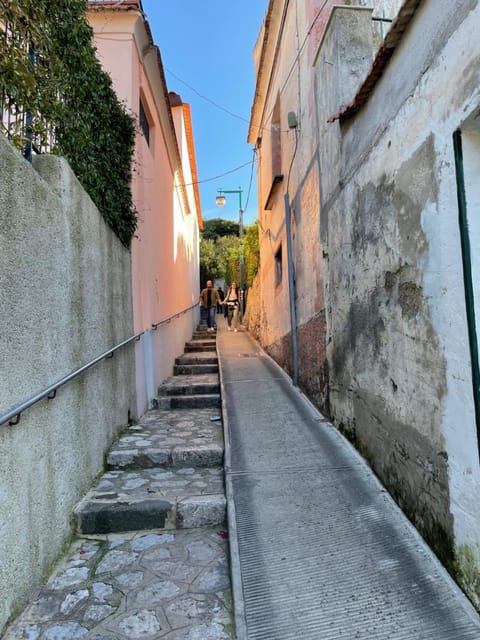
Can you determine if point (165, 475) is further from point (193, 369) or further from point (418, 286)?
point (193, 369)

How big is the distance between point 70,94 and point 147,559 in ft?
11.2

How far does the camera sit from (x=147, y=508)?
119 inches

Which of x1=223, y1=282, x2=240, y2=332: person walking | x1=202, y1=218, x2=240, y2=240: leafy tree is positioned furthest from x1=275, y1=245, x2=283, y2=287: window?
x1=202, y1=218, x2=240, y2=240: leafy tree

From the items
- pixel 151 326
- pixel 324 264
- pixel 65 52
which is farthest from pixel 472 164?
pixel 151 326

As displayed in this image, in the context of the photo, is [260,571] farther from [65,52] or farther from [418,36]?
[65,52]

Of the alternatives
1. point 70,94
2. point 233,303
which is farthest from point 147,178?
point 233,303

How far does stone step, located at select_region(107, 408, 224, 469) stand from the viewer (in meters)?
3.89

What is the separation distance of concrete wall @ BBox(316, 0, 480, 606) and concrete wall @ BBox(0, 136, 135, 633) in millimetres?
2231

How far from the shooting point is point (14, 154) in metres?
2.20

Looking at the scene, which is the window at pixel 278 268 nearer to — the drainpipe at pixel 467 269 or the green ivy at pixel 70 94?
the green ivy at pixel 70 94

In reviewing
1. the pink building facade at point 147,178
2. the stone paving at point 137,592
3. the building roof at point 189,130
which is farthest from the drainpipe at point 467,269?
the building roof at point 189,130

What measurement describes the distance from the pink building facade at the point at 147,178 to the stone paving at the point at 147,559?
1.52 metres

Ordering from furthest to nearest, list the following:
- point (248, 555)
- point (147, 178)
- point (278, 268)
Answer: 1. point (278, 268)
2. point (147, 178)
3. point (248, 555)

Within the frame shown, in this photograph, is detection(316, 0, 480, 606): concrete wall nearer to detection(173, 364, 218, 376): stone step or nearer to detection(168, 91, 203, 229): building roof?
detection(173, 364, 218, 376): stone step
